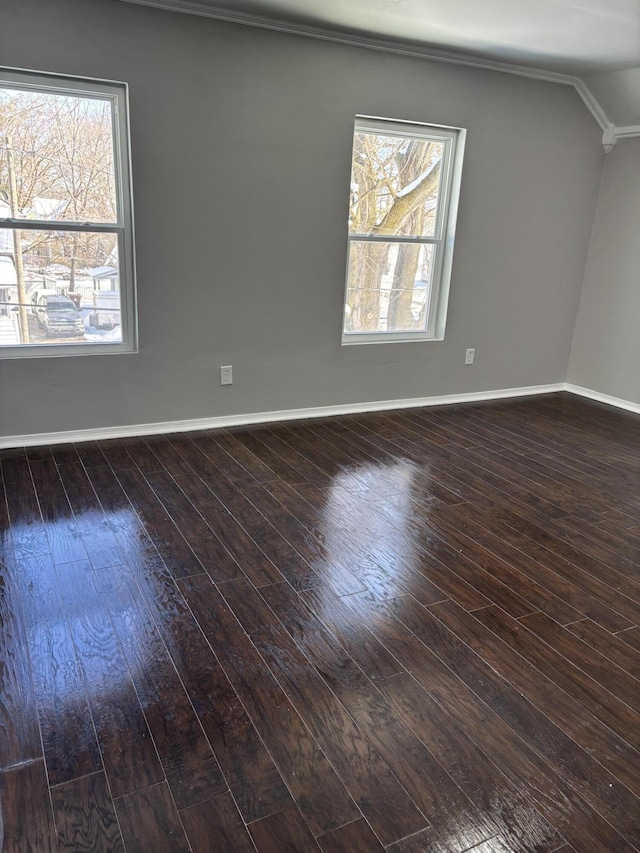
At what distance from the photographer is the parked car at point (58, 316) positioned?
3582mm

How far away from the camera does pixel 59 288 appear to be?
141 inches

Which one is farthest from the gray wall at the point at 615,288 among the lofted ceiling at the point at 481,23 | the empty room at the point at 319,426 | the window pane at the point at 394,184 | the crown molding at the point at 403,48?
the window pane at the point at 394,184

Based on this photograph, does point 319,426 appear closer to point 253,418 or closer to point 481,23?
point 253,418

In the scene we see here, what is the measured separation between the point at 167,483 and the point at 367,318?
2.03 meters

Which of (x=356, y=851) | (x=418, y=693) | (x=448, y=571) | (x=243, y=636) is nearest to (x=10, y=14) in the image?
(x=243, y=636)

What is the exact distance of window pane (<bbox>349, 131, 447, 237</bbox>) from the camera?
423 centimetres

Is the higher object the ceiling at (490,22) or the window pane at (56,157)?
the ceiling at (490,22)

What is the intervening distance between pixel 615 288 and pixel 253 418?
3165mm

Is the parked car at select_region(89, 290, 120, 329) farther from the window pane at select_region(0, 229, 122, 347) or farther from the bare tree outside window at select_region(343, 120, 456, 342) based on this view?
the bare tree outside window at select_region(343, 120, 456, 342)

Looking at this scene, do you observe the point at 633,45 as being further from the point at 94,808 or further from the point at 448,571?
the point at 94,808

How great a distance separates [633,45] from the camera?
3701mm

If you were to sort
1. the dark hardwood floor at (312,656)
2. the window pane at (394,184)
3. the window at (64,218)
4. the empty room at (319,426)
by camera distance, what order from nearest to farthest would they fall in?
the dark hardwood floor at (312,656), the empty room at (319,426), the window at (64,218), the window pane at (394,184)

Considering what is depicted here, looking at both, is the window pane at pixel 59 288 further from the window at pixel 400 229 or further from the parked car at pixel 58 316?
the window at pixel 400 229

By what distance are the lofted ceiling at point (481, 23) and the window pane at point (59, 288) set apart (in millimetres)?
1324
